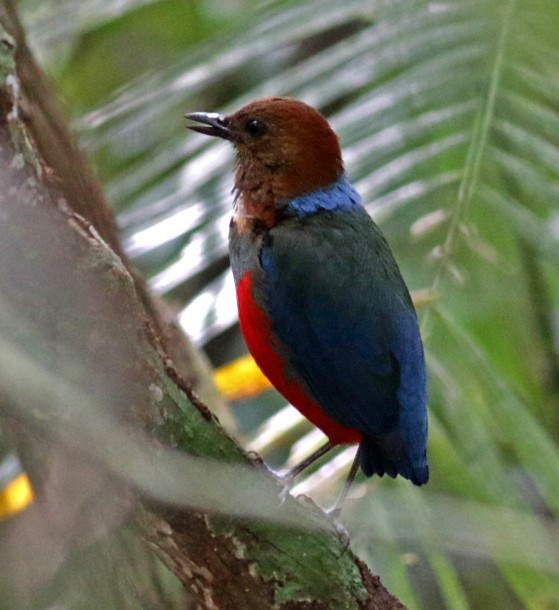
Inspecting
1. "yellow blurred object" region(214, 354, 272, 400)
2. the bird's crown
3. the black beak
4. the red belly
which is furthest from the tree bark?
the black beak

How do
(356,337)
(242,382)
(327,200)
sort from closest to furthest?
(356,337), (327,200), (242,382)

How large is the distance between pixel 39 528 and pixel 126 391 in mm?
905

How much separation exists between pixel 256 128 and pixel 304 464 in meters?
1.07

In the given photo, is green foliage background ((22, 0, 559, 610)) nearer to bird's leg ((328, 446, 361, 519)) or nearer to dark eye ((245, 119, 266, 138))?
bird's leg ((328, 446, 361, 519))

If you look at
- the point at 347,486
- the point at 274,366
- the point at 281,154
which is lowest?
the point at 347,486

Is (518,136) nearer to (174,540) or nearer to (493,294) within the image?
(493,294)

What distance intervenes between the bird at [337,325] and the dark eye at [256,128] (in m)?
0.26

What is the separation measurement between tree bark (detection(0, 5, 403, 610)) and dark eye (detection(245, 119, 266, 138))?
1200 mm

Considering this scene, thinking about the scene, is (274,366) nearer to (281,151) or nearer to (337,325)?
(337,325)

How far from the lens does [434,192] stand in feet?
10.9

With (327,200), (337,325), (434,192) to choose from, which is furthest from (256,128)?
(337,325)

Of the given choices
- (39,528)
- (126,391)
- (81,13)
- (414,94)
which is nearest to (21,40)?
(81,13)

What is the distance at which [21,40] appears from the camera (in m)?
3.20

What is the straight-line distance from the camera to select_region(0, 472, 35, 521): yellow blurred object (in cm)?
339
